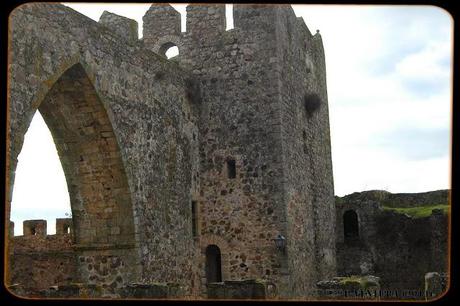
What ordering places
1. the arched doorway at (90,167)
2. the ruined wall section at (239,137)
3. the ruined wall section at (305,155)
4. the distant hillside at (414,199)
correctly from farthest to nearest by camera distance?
the distant hillside at (414,199) → the ruined wall section at (305,155) → the ruined wall section at (239,137) → the arched doorway at (90,167)

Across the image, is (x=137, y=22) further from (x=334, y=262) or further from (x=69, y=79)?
(x=334, y=262)

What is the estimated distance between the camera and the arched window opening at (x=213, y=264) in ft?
53.6

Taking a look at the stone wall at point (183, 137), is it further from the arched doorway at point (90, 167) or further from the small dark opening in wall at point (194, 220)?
the small dark opening in wall at point (194, 220)

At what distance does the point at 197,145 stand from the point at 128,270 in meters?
4.58

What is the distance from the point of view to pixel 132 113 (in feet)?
44.4

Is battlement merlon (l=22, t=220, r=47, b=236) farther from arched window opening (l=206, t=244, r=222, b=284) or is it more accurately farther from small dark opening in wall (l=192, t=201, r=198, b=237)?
arched window opening (l=206, t=244, r=222, b=284)

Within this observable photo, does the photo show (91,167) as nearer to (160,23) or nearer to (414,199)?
(160,23)

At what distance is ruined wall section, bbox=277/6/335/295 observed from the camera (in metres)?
16.5

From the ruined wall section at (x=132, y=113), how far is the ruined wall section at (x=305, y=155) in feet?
8.71

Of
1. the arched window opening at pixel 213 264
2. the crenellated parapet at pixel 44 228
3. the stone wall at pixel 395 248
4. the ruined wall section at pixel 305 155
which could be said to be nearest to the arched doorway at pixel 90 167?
the arched window opening at pixel 213 264

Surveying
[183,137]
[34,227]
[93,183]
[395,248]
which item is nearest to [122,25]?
[183,137]

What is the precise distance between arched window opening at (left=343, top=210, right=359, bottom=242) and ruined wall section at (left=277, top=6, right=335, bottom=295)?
81.5 inches

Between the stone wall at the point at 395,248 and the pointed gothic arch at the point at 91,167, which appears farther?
the stone wall at the point at 395,248

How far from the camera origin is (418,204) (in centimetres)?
2527
